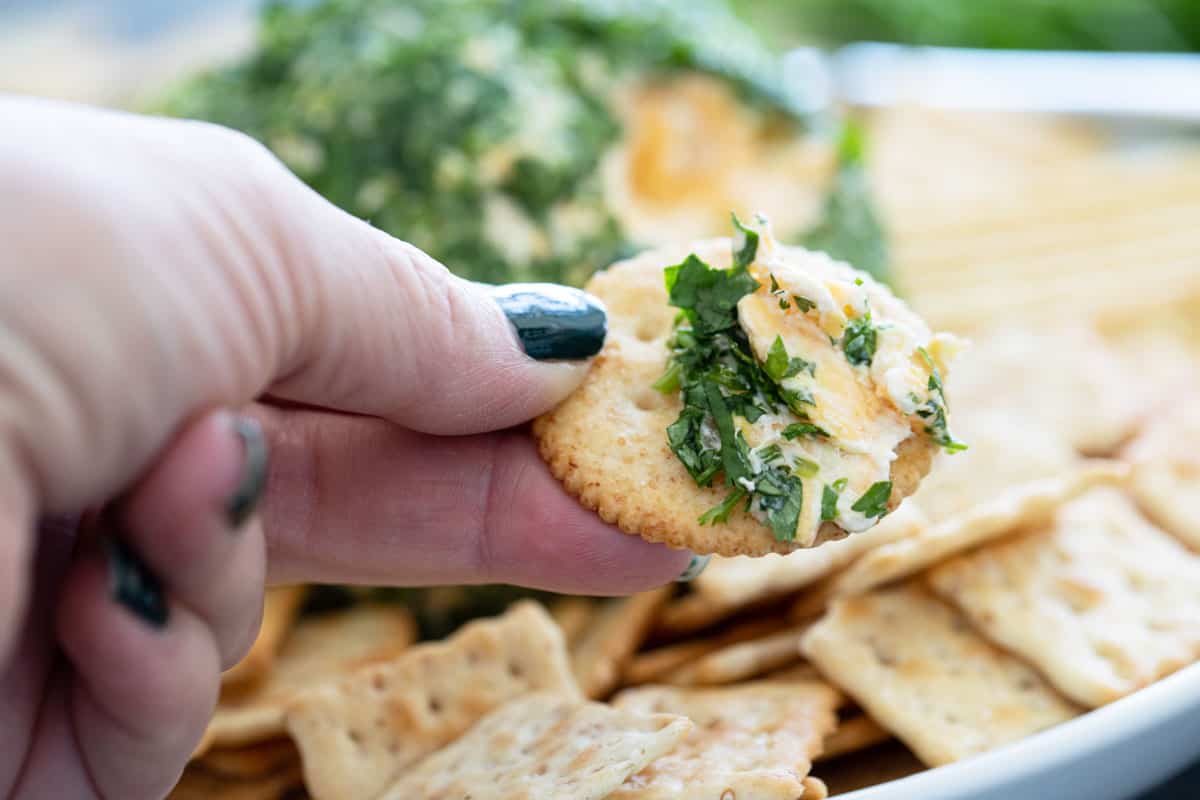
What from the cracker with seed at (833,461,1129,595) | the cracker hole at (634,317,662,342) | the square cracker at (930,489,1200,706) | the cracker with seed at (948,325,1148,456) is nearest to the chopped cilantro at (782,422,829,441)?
the cracker hole at (634,317,662,342)

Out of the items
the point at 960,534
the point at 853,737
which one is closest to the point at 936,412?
the point at 960,534

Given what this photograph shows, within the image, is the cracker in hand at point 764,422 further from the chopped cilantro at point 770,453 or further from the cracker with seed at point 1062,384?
Answer: the cracker with seed at point 1062,384

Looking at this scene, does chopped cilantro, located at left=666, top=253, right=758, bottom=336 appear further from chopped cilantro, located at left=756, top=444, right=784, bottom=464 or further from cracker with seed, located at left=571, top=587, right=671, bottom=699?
cracker with seed, located at left=571, top=587, right=671, bottom=699

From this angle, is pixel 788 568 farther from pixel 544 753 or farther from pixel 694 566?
pixel 544 753

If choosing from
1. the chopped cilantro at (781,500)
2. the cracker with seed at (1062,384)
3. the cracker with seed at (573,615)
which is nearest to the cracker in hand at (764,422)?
the chopped cilantro at (781,500)

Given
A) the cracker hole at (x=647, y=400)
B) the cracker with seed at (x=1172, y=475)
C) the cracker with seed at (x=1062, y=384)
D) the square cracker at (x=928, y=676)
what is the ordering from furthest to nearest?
the cracker with seed at (x=1062, y=384) → the cracker with seed at (x=1172, y=475) → the square cracker at (x=928, y=676) → the cracker hole at (x=647, y=400)
